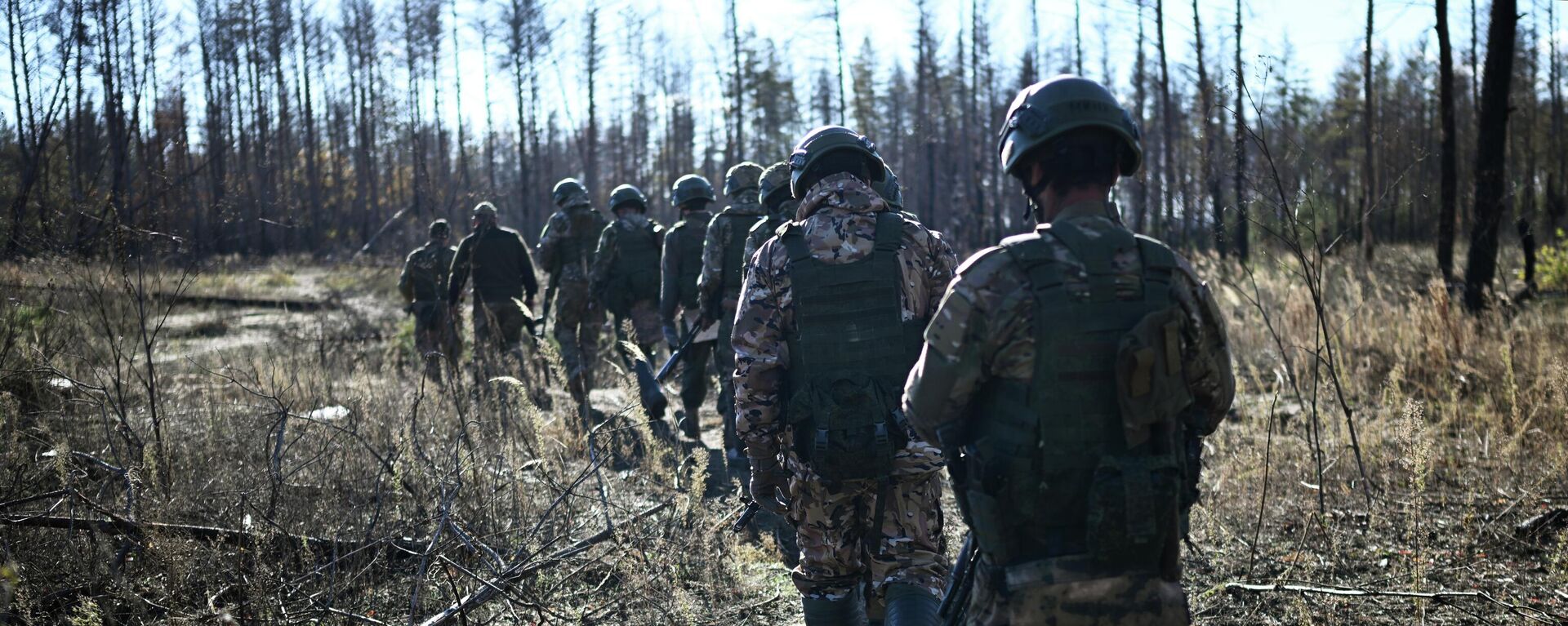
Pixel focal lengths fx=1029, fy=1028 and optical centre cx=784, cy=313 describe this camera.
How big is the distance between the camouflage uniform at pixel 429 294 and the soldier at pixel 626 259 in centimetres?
180

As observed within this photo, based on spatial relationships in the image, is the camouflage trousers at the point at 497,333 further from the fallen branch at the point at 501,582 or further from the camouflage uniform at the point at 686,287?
the fallen branch at the point at 501,582

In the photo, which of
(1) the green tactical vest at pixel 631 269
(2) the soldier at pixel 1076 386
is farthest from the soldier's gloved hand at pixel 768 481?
(1) the green tactical vest at pixel 631 269

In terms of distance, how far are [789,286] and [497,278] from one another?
23.6 feet

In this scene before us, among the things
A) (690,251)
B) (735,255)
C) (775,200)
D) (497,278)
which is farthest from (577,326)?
(775,200)

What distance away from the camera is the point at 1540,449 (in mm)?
5449

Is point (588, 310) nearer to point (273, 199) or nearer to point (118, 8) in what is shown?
point (273, 199)

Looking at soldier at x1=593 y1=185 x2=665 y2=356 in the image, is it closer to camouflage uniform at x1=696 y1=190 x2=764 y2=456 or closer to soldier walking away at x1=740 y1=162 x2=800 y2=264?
camouflage uniform at x1=696 y1=190 x2=764 y2=456

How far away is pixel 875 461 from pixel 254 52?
125 feet

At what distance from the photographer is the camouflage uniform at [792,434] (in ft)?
10.7

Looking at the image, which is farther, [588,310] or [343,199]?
[343,199]

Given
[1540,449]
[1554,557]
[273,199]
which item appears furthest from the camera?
[273,199]

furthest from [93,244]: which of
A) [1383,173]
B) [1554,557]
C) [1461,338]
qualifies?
[1383,173]

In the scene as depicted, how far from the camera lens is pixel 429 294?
1094 centimetres

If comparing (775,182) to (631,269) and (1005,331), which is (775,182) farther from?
(631,269)
